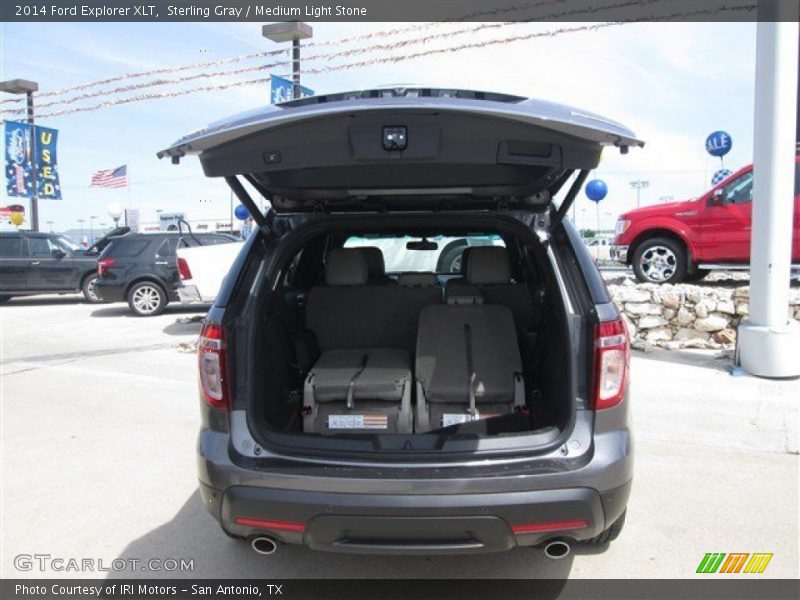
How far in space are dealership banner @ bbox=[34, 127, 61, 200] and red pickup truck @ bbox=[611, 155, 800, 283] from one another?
64.0ft

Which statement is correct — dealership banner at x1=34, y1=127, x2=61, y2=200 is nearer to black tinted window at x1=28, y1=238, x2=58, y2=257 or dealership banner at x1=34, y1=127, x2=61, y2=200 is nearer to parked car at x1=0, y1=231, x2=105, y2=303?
parked car at x1=0, y1=231, x2=105, y2=303

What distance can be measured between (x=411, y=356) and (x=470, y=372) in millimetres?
545

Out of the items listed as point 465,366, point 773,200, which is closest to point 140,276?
A: point 465,366

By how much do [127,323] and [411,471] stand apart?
10.5 metres

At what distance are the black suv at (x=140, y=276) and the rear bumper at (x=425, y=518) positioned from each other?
10.8 m

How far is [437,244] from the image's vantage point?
4918 millimetres

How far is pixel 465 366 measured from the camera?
3207 mm


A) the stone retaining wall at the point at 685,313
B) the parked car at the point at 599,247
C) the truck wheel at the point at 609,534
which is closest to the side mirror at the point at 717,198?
the stone retaining wall at the point at 685,313

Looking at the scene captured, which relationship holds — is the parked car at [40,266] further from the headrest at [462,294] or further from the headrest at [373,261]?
the headrest at [462,294]

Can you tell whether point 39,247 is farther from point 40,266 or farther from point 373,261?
point 373,261

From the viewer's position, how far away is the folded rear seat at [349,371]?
3.06 metres

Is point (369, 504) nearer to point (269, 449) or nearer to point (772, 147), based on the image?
point (269, 449)

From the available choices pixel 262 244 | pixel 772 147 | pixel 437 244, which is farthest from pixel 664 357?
pixel 262 244

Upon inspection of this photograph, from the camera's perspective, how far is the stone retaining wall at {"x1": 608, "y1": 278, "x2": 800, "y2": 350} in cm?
767
